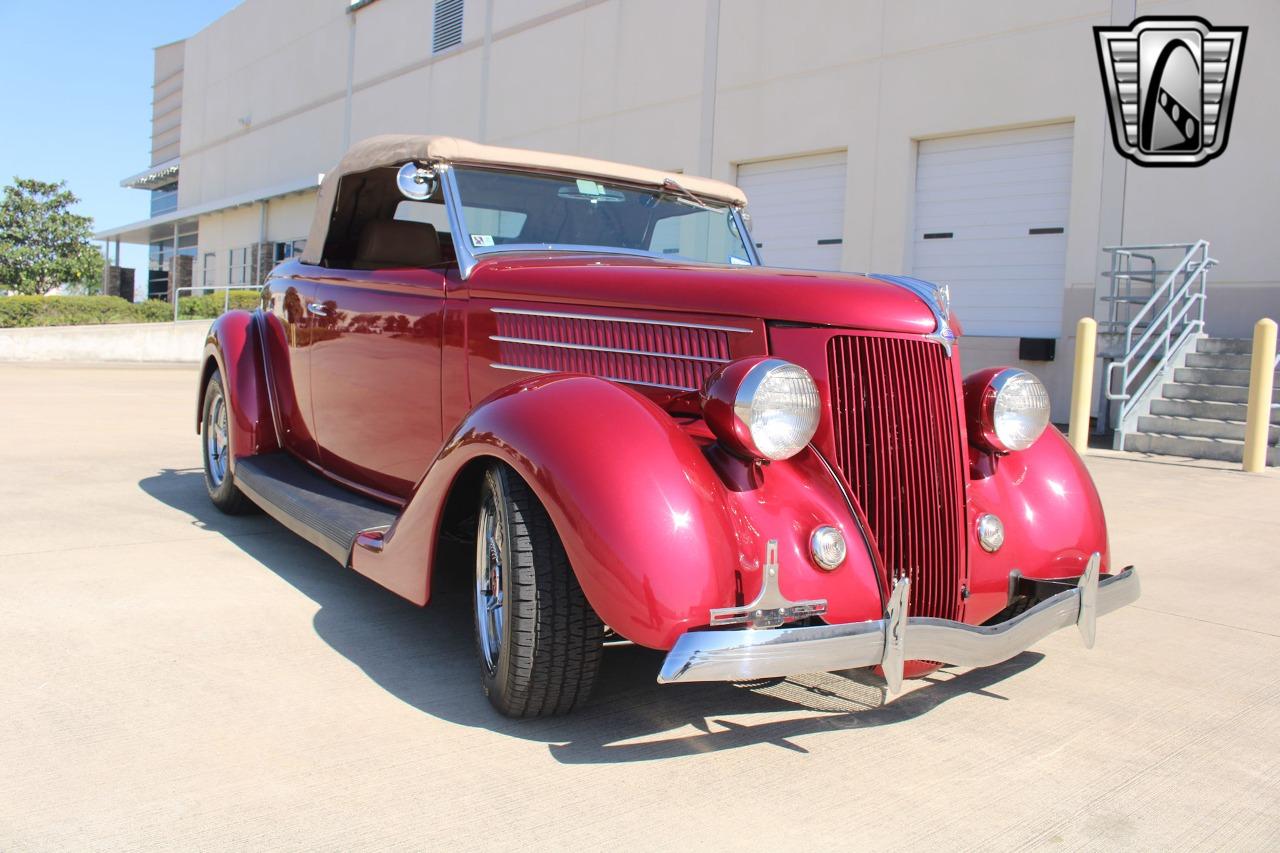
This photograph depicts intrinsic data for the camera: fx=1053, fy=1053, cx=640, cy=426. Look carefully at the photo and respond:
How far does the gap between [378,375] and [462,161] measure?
89 centimetres

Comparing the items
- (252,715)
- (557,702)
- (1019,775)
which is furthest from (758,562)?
(252,715)

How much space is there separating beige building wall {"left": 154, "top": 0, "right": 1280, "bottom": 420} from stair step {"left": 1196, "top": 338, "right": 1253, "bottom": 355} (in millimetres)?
417

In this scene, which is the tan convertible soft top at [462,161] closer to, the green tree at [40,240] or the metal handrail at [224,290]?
the metal handrail at [224,290]

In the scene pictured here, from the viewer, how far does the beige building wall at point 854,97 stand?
10820mm

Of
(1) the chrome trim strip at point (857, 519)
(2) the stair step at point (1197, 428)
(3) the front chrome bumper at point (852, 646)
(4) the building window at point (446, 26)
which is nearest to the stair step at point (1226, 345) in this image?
(2) the stair step at point (1197, 428)

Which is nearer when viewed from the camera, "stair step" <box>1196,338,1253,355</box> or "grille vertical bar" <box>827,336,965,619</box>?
"grille vertical bar" <box>827,336,965,619</box>

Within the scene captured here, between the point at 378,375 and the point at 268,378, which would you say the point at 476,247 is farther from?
the point at 268,378

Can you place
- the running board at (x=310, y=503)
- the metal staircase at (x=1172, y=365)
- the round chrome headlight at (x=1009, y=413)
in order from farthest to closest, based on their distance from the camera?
the metal staircase at (x=1172, y=365) < the running board at (x=310, y=503) < the round chrome headlight at (x=1009, y=413)

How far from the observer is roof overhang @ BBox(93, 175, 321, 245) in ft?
86.0

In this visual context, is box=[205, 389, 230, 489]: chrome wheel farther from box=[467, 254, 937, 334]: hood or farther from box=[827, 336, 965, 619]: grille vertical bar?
box=[827, 336, 965, 619]: grille vertical bar

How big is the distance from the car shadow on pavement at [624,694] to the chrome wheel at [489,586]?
0.52ft

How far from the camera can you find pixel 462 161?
400cm

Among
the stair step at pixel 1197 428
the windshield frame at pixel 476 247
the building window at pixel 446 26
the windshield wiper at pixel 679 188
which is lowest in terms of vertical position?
the stair step at pixel 1197 428

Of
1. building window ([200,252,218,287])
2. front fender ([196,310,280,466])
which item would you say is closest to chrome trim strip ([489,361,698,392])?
front fender ([196,310,280,466])
